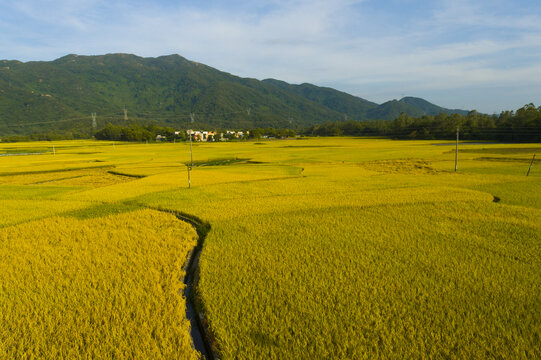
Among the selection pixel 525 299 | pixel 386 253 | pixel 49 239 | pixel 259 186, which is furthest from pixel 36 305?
pixel 259 186

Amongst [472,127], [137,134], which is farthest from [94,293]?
[137,134]

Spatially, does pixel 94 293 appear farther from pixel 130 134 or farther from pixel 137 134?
pixel 130 134

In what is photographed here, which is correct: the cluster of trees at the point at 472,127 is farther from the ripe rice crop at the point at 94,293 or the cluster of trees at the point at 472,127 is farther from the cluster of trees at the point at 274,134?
the ripe rice crop at the point at 94,293

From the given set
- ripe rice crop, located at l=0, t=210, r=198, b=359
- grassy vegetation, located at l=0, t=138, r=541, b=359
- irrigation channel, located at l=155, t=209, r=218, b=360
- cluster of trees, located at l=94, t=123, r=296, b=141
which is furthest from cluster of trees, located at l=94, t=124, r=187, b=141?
irrigation channel, located at l=155, t=209, r=218, b=360

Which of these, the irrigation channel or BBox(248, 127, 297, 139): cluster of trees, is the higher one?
BBox(248, 127, 297, 139): cluster of trees

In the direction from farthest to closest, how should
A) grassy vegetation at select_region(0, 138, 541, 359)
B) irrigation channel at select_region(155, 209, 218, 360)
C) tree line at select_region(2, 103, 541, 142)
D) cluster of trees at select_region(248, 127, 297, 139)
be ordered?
1. cluster of trees at select_region(248, 127, 297, 139)
2. tree line at select_region(2, 103, 541, 142)
3. irrigation channel at select_region(155, 209, 218, 360)
4. grassy vegetation at select_region(0, 138, 541, 359)

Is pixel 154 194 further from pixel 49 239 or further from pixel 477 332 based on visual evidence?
pixel 477 332

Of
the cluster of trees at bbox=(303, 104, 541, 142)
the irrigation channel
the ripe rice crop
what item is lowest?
the irrigation channel

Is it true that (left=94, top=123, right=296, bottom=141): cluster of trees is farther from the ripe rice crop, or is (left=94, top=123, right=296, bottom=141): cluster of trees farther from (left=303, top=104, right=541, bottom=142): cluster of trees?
the ripe rice crop
